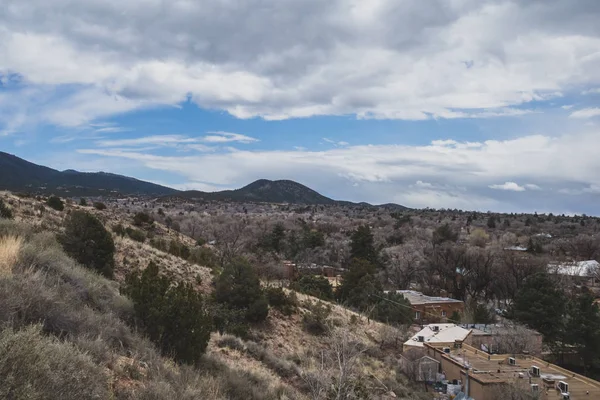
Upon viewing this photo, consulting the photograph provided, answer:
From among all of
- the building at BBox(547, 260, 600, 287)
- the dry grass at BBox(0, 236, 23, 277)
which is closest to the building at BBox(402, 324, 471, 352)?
the dry grass at BBox(0, 236, 23, 277)

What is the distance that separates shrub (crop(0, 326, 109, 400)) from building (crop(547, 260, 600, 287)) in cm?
5288

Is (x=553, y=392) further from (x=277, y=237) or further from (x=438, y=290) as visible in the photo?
(x=277, y=237)

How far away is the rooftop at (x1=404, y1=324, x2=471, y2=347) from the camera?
27800 mm

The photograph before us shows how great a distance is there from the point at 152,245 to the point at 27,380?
861 inches

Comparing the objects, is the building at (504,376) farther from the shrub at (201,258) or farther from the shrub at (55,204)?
the shrub at (55,204)

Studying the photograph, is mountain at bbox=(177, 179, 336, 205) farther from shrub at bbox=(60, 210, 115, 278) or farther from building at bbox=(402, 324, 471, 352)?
shrub at bbox=(60, 210, 115, 278)

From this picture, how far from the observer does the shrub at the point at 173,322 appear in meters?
9.96

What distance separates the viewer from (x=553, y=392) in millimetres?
20844

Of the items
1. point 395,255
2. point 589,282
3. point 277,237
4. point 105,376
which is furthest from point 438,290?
point 105,376

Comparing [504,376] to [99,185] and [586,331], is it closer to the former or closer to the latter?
[586,331]

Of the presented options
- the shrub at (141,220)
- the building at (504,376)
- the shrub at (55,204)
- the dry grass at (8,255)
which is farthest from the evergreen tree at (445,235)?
the dry grass at (8,255)

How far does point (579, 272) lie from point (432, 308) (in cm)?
2744

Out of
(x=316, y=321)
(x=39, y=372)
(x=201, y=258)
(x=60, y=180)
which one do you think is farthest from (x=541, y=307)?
(x=60, y=180)

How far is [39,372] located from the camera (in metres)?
4.64
